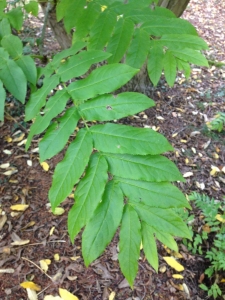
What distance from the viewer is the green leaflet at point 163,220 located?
1.01m

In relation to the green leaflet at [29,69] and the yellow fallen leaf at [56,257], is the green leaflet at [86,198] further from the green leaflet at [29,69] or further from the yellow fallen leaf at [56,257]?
the yellow fallen leaf at [56,257]

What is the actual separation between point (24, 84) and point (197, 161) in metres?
2.42

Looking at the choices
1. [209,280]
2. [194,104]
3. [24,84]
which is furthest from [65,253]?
[194,104]

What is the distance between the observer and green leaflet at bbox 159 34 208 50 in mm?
1417

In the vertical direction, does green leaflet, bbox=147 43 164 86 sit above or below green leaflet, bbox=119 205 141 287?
above

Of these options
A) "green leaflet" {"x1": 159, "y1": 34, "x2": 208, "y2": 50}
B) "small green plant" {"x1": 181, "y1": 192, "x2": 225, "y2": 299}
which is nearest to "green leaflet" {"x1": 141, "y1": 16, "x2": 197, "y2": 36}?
"green leaflet" {"x1": 159, "y1": 34, "x2": 208, "y2": 50}

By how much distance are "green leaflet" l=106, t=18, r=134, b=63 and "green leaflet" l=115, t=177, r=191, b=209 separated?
0.67m

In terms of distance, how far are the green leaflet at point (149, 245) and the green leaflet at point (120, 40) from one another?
2.61 ft

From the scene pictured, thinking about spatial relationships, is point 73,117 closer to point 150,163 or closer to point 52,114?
point 52,114

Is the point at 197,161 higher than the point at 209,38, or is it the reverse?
the point at 209,38

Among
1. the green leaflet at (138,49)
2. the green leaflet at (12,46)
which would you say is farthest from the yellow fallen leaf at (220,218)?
the green leaflet at (12,46)

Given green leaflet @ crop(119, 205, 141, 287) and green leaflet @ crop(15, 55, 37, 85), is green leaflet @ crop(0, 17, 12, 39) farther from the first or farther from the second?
green leaflet @ crop(119, 205, 141, 287)

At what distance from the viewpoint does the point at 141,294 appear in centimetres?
222

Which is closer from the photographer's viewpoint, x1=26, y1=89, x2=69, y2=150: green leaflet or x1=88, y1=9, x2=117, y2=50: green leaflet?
x1=26, y1=89, x2=69, y2=150: green leaflet
